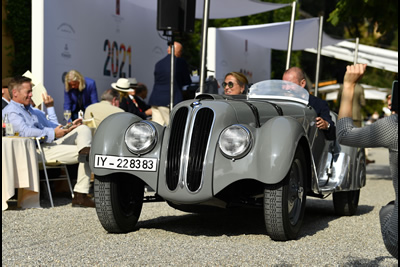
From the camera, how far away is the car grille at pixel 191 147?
5.25 meters

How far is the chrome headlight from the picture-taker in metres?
5.40

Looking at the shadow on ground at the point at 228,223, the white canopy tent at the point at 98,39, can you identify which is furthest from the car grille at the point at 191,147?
the white canopy tent at the point at 98,39

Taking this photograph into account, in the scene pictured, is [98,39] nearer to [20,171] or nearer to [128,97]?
[128,97]

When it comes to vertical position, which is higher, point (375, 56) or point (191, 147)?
point (191, 147)

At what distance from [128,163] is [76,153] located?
106 inches

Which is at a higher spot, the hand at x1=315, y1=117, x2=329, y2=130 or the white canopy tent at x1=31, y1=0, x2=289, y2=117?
the white canopy tent at x1=31, y1=0, x2=289, y2=117

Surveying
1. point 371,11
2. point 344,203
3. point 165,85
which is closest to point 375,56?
point 371,11

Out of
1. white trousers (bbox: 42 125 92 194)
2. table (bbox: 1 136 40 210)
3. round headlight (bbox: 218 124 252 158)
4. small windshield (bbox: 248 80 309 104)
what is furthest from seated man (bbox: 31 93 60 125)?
round headlight (bbox: 218 124 252 158)

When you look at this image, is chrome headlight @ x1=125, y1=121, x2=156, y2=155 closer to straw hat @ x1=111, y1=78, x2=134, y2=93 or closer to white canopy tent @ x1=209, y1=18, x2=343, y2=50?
straw hat @ x1=111, y1=78, x2=134, y2=93

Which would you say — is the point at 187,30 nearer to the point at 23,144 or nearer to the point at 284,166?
the point at 23,144

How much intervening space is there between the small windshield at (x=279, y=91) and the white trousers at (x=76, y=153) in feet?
7.18

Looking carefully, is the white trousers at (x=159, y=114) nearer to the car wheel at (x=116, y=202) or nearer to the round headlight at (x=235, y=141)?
the car wheel at (x=116, y=202)

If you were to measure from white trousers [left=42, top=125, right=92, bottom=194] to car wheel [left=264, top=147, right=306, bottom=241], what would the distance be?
9.43 ft

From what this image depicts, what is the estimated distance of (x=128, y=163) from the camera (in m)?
5.39
